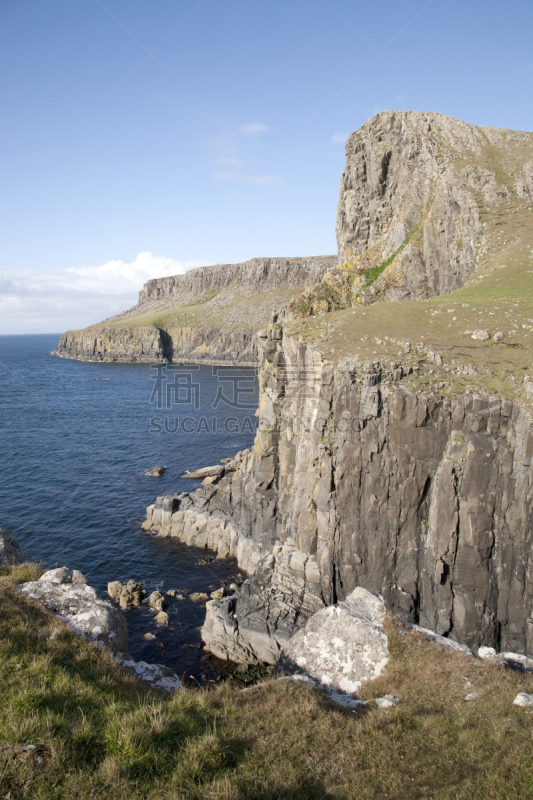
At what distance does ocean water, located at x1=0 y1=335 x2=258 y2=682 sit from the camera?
3506 cm

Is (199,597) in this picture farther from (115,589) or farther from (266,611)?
(266,611)

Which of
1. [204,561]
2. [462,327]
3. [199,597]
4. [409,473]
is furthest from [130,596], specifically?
[462,327]

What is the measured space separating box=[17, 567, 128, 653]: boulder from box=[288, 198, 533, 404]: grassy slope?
62.8ft

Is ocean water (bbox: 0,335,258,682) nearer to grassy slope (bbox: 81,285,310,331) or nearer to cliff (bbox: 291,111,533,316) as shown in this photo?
cliff (bbox: 291,111,533,316)

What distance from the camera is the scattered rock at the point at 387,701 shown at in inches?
584

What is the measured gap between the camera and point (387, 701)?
→ 1508cm

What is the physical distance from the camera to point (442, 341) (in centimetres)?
2775

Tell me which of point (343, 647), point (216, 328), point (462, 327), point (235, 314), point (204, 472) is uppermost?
point (235, 314)

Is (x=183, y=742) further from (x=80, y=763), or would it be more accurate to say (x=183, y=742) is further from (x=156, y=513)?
(x=156, y=513)

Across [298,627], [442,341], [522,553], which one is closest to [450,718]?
[522,553]

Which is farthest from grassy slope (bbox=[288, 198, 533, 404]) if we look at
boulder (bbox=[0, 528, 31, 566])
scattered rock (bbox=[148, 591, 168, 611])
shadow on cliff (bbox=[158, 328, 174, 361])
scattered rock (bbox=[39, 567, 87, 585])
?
shadow on cliff (bbox=[158, 328, 174, 361])

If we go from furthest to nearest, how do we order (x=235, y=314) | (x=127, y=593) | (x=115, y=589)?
1. (x=235, y=314)
2. (x=115, y=589)
3. (x=127, y=593)

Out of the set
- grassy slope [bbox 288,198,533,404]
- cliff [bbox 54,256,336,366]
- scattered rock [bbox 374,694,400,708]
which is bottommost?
scattered rock [bbox 374,694,400,708]

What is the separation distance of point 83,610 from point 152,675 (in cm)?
326
